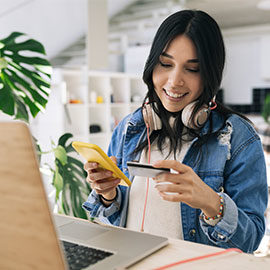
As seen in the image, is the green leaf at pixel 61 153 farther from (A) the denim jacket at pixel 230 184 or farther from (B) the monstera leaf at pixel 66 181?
(A) the denim jacket at pixel 230 184

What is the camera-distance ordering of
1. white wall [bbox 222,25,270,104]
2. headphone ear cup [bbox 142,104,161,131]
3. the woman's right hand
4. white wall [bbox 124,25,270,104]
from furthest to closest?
white wall [bbox 222,25,270,104] < white wall [bbox 124,25,270,104] < headphone ear cup [bbox 142,104,161,131] < the woman's right hand

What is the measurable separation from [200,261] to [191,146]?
0.53 metres

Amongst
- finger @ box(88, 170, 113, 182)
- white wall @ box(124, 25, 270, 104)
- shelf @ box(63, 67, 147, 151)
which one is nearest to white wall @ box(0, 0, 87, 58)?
shelf @ box(63, 67, 147, 151)

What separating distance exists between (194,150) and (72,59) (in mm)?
5258

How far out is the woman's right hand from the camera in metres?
0.94

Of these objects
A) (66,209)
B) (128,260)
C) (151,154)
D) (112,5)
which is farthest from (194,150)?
(112,5)

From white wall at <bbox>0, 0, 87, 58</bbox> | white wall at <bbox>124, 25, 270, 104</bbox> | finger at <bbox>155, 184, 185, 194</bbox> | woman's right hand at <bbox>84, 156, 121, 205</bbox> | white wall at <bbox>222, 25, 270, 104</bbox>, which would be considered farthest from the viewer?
white wall at <bbox>222, 25, 270, 104</bbox>

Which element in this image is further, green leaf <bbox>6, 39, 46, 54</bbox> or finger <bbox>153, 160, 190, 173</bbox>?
green leaf <bbox>6, 39, 46, 54</bbox>

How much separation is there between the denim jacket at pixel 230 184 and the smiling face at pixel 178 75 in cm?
11

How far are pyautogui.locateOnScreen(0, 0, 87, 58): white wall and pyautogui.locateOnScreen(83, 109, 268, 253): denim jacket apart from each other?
3740 millimetres

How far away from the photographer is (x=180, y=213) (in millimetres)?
1105

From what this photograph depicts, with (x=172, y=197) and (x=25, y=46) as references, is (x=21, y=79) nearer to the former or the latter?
(x=25, y=46)

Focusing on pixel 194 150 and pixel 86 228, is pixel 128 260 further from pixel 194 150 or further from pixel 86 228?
pixel 194 150

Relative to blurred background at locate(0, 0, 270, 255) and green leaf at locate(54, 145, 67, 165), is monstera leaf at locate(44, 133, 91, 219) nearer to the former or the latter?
green leaf at locate(54, 145, 67, 165)
